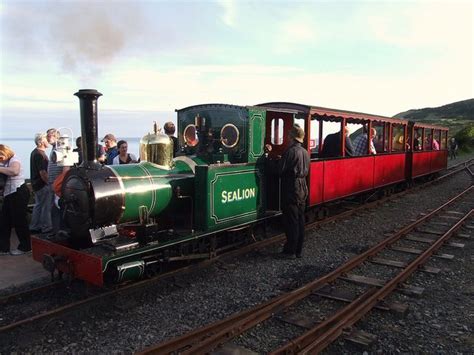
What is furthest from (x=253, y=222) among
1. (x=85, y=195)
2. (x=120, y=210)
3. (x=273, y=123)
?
(x=85, y=195)

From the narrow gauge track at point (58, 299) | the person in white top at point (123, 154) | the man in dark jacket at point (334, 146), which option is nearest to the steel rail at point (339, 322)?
the narrow gauge track at point (58, 299)

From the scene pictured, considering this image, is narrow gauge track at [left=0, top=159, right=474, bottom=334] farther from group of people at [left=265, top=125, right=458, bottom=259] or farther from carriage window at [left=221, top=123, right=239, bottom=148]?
carriage window at [left=221, top=123, right=239, bottom=148]

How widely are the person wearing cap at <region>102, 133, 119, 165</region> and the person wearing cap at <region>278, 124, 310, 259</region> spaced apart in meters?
3.11

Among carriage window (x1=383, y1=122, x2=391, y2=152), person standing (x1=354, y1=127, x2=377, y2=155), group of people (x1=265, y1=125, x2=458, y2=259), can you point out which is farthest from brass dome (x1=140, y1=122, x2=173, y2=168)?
carriage window (x1=383, y1=122, x2=391, y2=152)

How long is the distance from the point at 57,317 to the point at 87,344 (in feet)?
2.12

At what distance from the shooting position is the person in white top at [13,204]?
639 centimetres

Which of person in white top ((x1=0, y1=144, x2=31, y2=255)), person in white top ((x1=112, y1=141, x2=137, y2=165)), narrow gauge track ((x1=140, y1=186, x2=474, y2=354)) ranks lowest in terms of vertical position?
narrow gauge track ((x1=140, y1=186, x2=474, y2=354))

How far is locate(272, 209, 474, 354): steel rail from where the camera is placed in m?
3.74

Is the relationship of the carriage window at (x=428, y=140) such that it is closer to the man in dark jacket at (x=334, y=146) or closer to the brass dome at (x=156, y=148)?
the man in dark jacket at (x=334, y=146)

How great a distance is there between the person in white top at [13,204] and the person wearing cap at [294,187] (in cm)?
400

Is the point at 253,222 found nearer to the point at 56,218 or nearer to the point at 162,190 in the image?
the point at 162,190

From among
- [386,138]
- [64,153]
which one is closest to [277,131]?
[64,153]

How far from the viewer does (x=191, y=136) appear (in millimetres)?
6664

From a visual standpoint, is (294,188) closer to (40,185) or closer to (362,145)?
(40,185)
